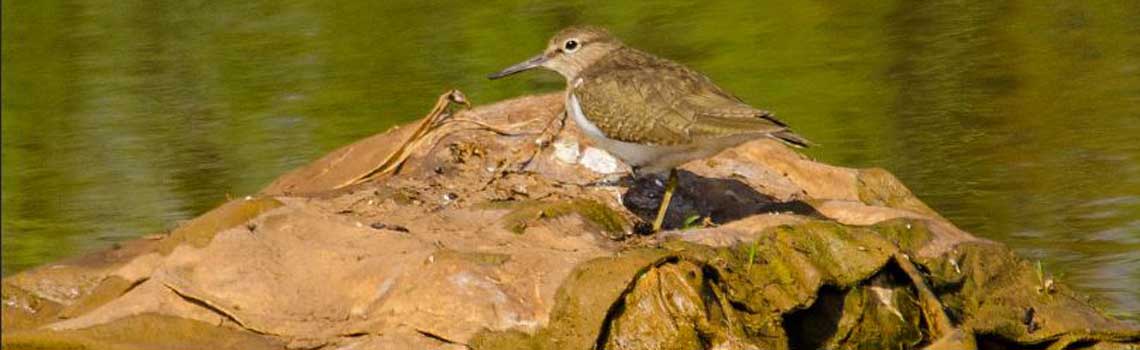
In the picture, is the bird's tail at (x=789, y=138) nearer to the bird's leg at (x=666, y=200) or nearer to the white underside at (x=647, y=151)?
the white underside at (x=647, y=151)

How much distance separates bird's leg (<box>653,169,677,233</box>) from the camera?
9.30 metres

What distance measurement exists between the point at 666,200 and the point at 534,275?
1223 millimetres

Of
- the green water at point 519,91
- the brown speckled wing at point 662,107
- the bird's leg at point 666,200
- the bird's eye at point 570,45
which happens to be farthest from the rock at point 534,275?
the green water at point 519,91

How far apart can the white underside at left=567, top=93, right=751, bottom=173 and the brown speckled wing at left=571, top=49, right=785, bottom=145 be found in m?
0.03

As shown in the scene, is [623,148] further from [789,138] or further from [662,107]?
[789,138]

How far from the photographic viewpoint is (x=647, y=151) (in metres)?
9.52

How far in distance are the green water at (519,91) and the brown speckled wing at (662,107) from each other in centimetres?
251

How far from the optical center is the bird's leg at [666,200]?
9297 mm

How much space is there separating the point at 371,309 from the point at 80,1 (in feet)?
29.9

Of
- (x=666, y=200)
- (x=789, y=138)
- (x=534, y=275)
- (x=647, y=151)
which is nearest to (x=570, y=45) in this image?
(x=647, y=151)

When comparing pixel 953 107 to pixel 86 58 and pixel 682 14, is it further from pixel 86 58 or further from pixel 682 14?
pixel 86 58

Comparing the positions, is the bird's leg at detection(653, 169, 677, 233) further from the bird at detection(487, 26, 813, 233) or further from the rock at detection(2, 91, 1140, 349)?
the rock at detection(2, 91, 1140, 349)

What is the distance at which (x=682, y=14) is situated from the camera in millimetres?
15695

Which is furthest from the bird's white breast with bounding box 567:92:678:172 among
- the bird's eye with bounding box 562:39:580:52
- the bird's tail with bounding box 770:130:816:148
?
the bird's eye with bounding box 562:39:580:52
